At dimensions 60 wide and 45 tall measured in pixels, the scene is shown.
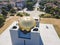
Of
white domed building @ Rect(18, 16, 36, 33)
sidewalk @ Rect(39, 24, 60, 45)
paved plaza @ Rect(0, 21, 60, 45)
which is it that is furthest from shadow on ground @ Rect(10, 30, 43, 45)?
sidewalk @ Rect(39, 24, 60, 45)

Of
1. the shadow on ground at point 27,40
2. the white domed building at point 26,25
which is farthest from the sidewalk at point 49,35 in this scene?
the white domed building at point 26,25

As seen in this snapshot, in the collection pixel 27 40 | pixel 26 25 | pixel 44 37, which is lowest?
pixel 44 37

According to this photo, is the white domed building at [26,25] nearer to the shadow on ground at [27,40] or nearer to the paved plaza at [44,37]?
the shadow on ground at [27,40]

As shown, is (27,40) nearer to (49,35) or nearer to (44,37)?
(44,37)

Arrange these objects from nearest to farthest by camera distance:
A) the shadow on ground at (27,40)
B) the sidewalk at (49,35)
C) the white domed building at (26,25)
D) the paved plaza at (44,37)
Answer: the white domed building at (26,25)
the shadow on ground at (27,40)
the paved plaza at (44,37)
the sidewalk at (49,35)

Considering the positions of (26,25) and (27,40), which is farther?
(27,40)

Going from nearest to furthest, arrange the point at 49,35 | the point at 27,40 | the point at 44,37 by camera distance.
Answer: the point at 27,40 < the point at 44,37 < the point at 49,35

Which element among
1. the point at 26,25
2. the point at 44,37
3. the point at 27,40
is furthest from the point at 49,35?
the point at 26,25

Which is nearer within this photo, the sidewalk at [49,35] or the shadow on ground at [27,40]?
the shadow on ground at [27,40]

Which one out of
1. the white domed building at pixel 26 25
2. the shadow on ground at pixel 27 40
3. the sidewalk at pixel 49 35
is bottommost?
the sidewalk at pixel 49 35

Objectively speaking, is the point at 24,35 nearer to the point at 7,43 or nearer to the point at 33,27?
the point at 33,27

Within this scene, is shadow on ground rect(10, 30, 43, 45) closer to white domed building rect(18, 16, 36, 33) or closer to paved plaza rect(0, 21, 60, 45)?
paved plaza rect(0, 21, 60, 45)
